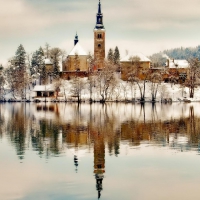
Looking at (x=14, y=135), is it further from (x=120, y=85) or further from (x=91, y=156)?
(x=120, y=85)

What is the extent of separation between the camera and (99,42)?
12562cm

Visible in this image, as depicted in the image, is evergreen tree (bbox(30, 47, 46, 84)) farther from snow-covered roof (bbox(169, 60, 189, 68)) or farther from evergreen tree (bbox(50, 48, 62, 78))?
snow-covered roof (bbox(169, 60, 189, 68))

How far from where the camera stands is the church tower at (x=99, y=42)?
404 ft

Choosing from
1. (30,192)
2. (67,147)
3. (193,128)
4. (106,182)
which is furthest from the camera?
(193,128)

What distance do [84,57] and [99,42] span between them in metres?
5.97

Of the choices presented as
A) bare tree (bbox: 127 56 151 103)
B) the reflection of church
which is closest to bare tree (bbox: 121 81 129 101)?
bare tree (bbox: 127 56 151 103)

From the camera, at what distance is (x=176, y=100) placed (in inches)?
4284

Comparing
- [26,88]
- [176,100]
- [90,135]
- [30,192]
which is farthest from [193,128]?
[26,88]

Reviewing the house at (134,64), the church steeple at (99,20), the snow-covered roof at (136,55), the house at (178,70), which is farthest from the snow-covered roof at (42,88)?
the house at (178,70)

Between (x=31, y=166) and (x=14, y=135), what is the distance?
1360 centimetres

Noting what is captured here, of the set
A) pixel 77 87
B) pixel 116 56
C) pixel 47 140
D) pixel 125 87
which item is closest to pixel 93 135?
pixel 47 140

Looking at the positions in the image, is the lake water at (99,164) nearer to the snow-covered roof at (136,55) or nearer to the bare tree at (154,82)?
the bare tree at (154,82)

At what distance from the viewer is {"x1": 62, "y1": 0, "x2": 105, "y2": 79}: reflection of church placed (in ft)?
403

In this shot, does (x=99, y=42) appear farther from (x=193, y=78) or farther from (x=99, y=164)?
(x=99, y=164)
